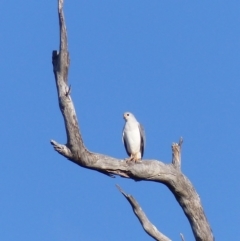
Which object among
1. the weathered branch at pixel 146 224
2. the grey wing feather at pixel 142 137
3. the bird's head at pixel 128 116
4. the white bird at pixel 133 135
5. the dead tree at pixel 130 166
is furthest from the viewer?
the bird's head at pixel 128 116

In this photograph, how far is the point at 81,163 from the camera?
1006 cm

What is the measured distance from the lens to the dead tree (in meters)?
9.82

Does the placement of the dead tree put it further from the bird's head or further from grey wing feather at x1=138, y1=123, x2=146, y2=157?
the bird's head

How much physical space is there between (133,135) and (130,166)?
4.17 metres

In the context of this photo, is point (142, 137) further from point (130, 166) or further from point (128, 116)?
point (130, 166)

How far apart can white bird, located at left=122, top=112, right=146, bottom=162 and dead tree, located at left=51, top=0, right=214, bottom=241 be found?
3.25 metres

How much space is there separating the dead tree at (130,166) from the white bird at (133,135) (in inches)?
128

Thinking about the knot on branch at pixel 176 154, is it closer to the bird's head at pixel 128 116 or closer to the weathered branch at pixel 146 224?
the weathered branch at pixel 146 224

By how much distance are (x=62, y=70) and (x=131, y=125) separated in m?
5.12

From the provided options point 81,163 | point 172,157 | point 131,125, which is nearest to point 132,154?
point 131,125

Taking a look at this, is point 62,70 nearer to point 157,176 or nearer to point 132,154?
point 157,176

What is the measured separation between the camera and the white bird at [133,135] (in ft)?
47.5

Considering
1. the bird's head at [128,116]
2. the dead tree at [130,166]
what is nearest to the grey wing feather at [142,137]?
the bird's head at [128,116]

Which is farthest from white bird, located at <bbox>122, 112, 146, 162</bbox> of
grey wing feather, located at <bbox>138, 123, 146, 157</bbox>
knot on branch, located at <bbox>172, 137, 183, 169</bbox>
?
knot on branch, located at <bbox>172, 137, 183, 169</bbox>
